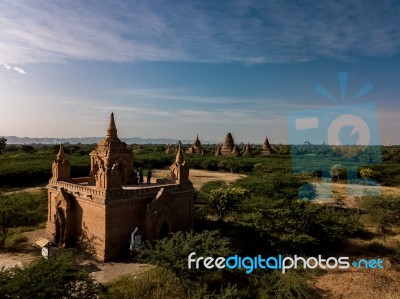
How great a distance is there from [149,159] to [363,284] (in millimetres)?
61054

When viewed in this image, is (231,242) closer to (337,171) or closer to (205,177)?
(205,177)

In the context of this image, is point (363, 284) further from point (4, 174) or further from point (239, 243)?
point (4, 174)

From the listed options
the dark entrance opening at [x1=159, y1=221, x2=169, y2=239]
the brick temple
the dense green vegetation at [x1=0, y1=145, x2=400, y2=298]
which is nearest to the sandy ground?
the brick temple

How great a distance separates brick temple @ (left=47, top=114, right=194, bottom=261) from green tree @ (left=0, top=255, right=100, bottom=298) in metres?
4.87

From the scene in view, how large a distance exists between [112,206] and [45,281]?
21.3 ft

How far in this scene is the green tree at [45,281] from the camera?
10.9 meters

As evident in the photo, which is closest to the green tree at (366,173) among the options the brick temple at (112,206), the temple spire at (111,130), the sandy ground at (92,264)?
the brick temple at (112,206)

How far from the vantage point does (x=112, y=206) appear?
17750 mm

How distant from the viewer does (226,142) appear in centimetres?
9175

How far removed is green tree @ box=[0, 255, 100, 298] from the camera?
1095 centimetres

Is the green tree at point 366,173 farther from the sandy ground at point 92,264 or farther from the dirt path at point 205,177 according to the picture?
the sandy ground at point 92,264

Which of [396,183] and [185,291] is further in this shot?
[396,183]

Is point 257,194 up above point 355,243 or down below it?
above

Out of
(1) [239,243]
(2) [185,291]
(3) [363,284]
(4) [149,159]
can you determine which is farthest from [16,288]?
(4) [149,159]
